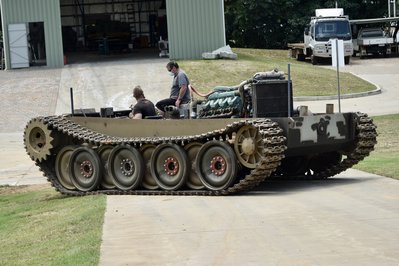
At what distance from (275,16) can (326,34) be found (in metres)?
12.2

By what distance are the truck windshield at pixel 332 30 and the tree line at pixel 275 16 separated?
9601mm

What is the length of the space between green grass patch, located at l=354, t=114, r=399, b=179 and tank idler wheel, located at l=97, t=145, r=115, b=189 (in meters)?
4.88

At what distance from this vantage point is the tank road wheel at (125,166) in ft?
57.3

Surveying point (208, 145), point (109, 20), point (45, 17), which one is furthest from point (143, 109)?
point (109, 20)

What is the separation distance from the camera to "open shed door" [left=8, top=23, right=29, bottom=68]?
1946 inches

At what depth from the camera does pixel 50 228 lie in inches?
557

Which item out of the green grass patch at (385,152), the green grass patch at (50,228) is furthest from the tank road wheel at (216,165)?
the green grass patch at (385,152)

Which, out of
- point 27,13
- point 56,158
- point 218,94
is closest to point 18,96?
point 27,13

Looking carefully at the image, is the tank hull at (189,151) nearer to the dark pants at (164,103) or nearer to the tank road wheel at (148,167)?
the tank road wheel at (148,167)

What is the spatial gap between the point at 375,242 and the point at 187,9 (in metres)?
38.6

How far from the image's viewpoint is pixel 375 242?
1098 cm

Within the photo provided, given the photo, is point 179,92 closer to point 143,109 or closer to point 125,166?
point 143,109

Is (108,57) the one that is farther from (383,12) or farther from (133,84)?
(383,12)

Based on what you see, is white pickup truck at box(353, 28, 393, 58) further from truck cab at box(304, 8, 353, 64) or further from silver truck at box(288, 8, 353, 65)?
truck cab at box(304, 8, 353, 64)
